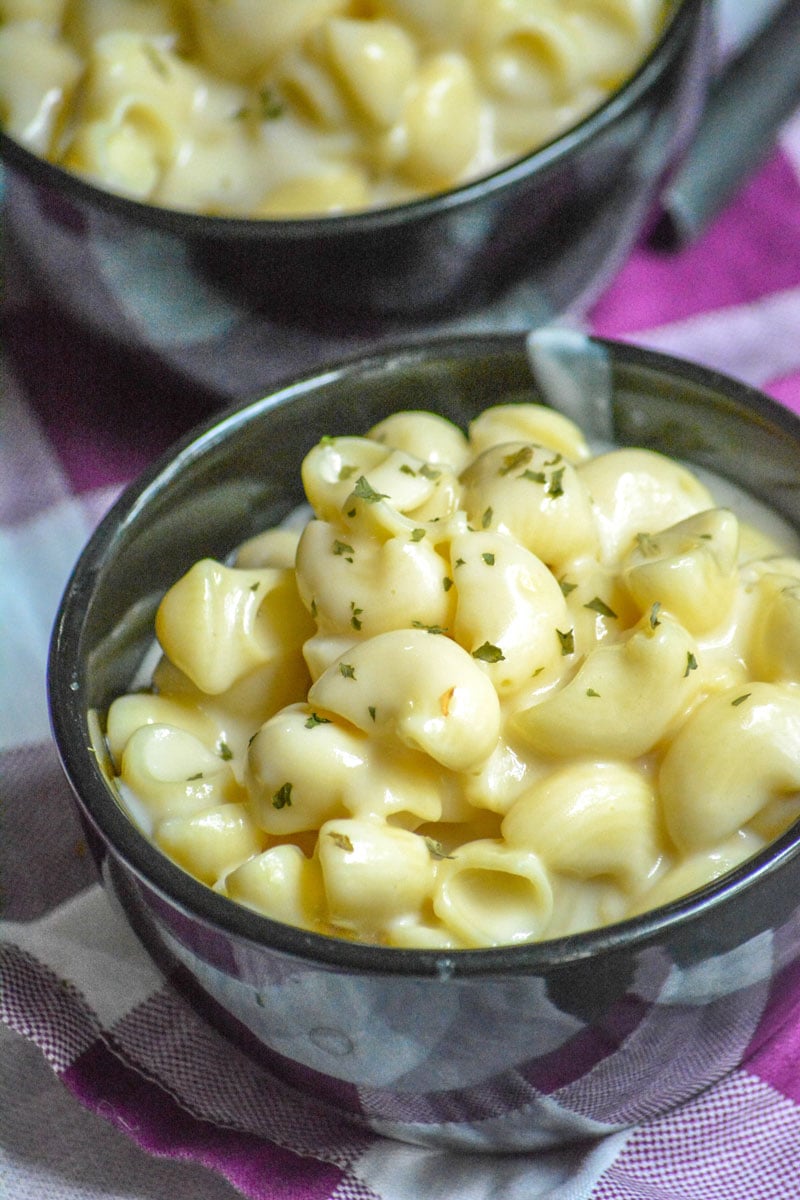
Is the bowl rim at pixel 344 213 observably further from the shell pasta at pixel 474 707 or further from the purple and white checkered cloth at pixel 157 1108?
the purple and white checkered cloth at pixel 157 1108

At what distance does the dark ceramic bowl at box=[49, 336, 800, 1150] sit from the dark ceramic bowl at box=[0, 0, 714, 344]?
7.3 inches

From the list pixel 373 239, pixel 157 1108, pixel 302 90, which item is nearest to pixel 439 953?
pixel 157 1108

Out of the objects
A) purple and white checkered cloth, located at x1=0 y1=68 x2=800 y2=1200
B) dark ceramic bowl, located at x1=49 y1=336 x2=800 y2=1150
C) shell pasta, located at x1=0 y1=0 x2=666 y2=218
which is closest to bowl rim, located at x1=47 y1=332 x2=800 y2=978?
dark ceramic bowl, located at x1=49 y1=336 x2=800 y2=1150

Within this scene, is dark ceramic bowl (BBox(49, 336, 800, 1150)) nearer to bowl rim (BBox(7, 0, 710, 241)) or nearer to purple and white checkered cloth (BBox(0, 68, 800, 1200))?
purple and white checkered cloth (BBox(0, 68, 800, 1200))

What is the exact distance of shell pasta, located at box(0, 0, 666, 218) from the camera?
4.68ft

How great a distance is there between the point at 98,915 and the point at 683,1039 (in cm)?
44

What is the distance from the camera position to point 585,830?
Answer: 89 centimetres

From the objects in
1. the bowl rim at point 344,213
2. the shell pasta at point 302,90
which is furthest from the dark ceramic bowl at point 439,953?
the shell pasta at point 302,90

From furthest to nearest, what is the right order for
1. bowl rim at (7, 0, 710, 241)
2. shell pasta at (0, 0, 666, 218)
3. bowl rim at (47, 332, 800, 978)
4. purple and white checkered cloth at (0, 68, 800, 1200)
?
shell pasta at (0, 0, 666, 218)
bowl rim at (7, 0, 710, 241)
purple and white checkered cloth at (0, 68, 800, 1200)
bowl rim at (47, 332, 800, 978)

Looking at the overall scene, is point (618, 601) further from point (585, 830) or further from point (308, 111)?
point (308, 111)

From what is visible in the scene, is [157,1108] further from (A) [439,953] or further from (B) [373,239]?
(B) [373,239]

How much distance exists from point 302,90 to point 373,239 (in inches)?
7.9

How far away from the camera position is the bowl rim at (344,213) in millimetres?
1316

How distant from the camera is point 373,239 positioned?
4.36 ft
